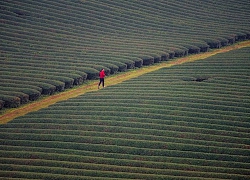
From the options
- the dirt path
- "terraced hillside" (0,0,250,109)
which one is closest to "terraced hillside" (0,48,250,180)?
the dirt path

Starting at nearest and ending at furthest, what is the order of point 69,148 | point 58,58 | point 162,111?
point 69,148 < point 162,111 < point 58,58

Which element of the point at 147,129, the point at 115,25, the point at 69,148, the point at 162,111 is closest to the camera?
the point at 69,148

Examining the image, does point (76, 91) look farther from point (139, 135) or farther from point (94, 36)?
point (94, 36)

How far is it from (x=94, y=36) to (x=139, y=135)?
21.1 m

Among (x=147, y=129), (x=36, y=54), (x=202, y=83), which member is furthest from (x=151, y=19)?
(x=147, y=129)

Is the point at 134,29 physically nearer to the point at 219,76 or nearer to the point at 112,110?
the point at 219,76

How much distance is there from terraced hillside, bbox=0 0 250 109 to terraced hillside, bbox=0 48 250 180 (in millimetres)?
5279

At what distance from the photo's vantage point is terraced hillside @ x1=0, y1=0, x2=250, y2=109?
101 feet

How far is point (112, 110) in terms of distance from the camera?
2395 cm

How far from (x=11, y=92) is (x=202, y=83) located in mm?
12632

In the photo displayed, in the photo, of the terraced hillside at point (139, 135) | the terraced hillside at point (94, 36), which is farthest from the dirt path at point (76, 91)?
the terraced hillside at point (139, 135)

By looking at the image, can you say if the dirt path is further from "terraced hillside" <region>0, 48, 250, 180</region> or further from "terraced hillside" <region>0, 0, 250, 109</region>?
"terraced hillside" <region>0, 48, 250, 180</region>

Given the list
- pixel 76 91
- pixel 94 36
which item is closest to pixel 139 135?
pixel 76 91

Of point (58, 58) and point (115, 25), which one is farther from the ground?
point (115, 25)
